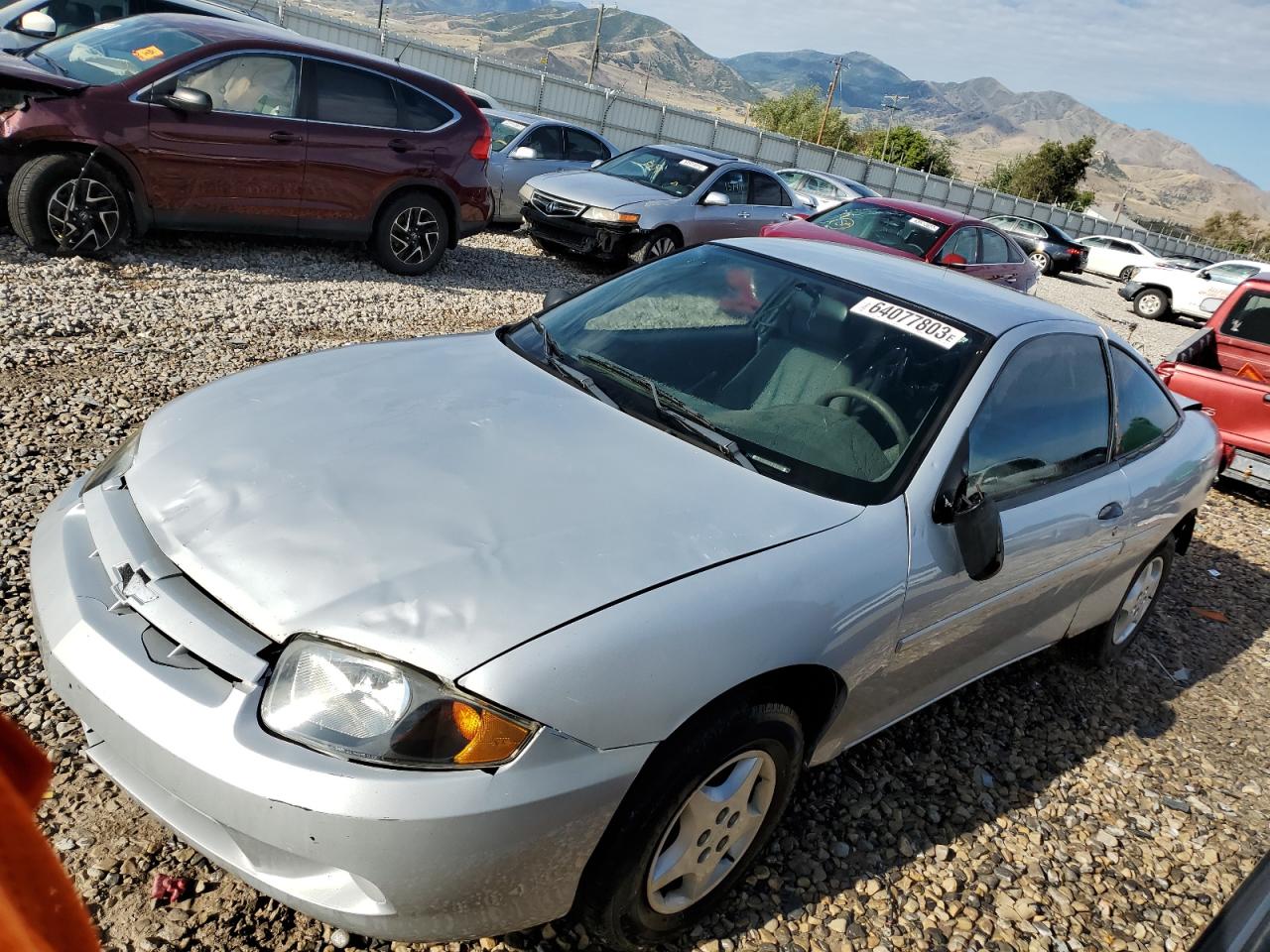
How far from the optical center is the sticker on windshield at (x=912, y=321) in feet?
10.2

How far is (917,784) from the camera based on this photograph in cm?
332

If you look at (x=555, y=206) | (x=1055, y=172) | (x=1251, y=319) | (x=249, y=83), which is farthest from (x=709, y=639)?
(x=1055, y=172)

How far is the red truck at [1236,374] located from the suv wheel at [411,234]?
19.8 ft

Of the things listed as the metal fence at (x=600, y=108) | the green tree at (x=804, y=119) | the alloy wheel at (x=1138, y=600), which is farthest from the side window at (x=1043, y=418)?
the green tree at (x=804, y=119)

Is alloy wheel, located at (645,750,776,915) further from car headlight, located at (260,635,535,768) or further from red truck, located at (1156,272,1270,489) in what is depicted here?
red truck, located at (1156,272,1270,489)

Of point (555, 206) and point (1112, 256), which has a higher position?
point (555, 206)

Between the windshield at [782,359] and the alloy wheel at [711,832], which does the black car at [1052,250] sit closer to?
the windshield at [782,359]

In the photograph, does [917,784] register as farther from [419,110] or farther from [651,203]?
[651,203]

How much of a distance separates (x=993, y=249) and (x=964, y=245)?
0.94 metres

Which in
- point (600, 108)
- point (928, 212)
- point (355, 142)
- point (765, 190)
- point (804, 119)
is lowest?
point (804, 119)

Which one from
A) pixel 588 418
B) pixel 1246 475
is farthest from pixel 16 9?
pixel 1246 475

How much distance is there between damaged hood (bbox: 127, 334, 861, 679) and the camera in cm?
198

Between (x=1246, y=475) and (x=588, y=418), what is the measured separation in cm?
651

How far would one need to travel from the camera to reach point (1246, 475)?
24.0 feet
